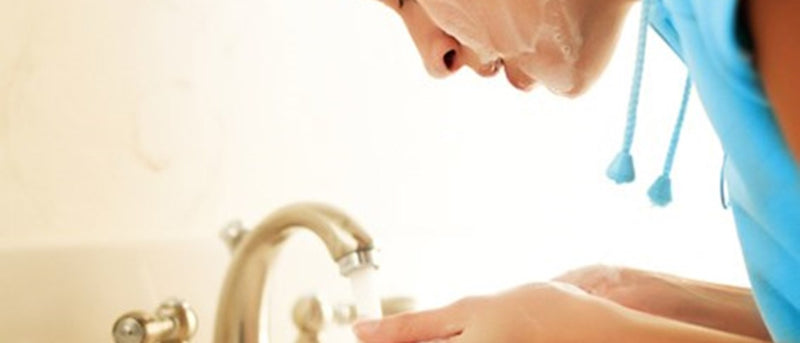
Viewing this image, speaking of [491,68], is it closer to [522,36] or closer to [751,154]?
[522,36]

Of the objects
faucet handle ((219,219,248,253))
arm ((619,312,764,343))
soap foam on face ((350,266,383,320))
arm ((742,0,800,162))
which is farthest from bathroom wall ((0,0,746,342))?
arm ((742,0,800,162))

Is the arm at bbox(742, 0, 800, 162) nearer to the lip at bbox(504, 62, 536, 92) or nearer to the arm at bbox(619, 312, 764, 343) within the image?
the arm at bbox(619, 312, 764, 343)

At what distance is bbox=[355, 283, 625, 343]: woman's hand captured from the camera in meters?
0.74

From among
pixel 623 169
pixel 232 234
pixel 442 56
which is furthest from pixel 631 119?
pixel 232 234

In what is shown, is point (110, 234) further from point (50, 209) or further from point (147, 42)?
point (147, 42)

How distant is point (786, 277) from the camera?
0.72 m

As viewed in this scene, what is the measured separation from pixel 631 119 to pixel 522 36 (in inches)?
3.9

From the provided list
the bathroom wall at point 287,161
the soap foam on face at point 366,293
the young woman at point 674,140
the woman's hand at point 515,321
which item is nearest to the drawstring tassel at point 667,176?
the young woman at point 674,140

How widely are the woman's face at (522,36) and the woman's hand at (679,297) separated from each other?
0.17m

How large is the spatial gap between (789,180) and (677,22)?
0.37 ft

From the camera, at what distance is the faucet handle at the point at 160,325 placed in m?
0.88

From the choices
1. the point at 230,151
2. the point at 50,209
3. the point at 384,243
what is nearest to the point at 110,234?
the point at 50,209

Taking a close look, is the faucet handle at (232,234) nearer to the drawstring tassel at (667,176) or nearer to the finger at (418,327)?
the finger at (418,327)

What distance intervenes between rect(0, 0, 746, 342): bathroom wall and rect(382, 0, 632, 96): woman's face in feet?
0.80
